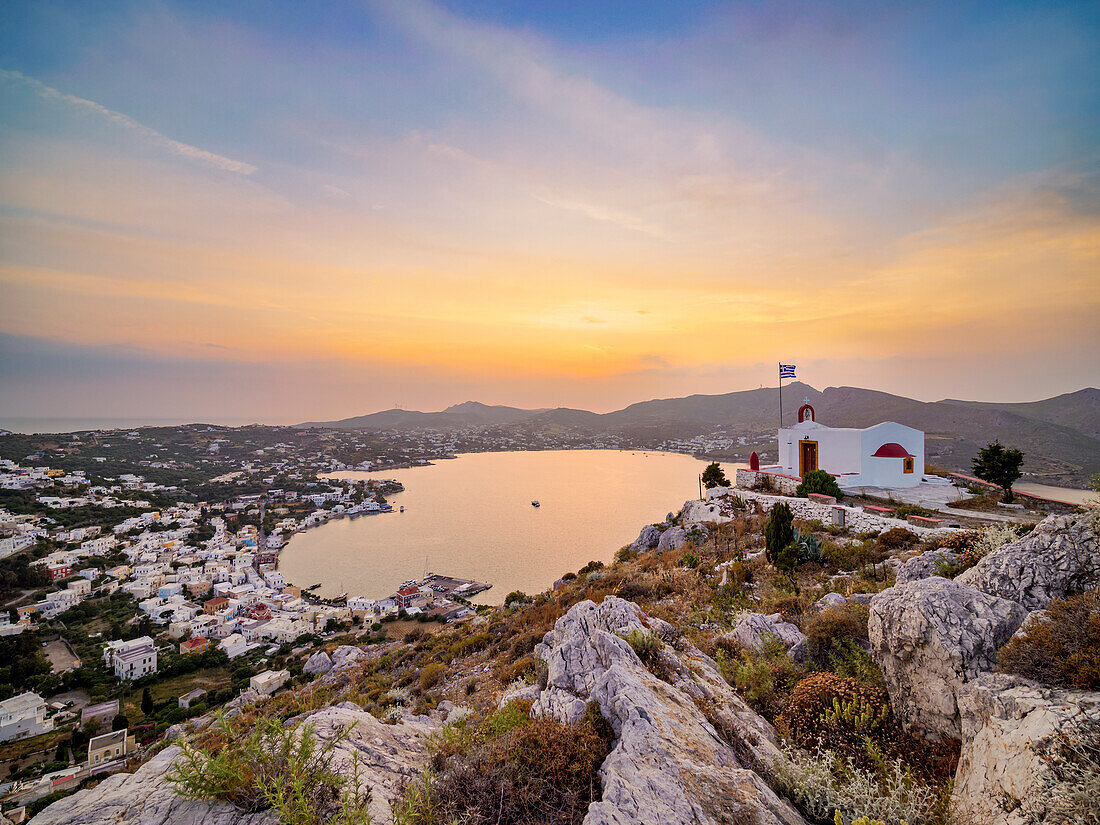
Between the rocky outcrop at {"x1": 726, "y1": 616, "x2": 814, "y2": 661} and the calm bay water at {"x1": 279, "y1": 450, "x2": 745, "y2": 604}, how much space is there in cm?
2242

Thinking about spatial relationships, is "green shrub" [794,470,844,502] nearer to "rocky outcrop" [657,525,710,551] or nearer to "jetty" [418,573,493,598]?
"rocky outcrop" [657,525,710,551]

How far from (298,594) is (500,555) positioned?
623 inches

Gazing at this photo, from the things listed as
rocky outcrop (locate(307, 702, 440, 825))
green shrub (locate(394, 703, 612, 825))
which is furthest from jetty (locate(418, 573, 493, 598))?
green shrub (locate(394, 703, 612, 825))

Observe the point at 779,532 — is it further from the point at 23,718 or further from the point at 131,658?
the point at 131,658

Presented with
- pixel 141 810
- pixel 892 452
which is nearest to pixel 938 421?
pixel 892 452

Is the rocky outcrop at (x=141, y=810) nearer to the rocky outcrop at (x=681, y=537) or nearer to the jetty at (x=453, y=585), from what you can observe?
the rocky outcrop at (x=681, y=537)

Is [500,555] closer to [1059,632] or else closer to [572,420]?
[1059,632]

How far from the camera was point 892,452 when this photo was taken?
55.9 ft

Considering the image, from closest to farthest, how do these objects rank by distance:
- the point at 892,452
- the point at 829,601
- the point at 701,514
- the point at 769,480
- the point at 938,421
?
1. the point at 829,601
2. the point at 892,452
3. the point at 701,514
4. the point at 769,480
5. the point at 938,421

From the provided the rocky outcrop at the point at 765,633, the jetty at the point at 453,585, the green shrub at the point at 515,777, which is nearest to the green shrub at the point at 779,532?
the rocky outcrop at the point at 765,633

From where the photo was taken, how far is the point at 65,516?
4209 cm

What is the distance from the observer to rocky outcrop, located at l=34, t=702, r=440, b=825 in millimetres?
2510

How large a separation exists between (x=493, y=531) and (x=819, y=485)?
34.5 m

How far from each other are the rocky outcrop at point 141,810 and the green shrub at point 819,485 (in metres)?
17.2
